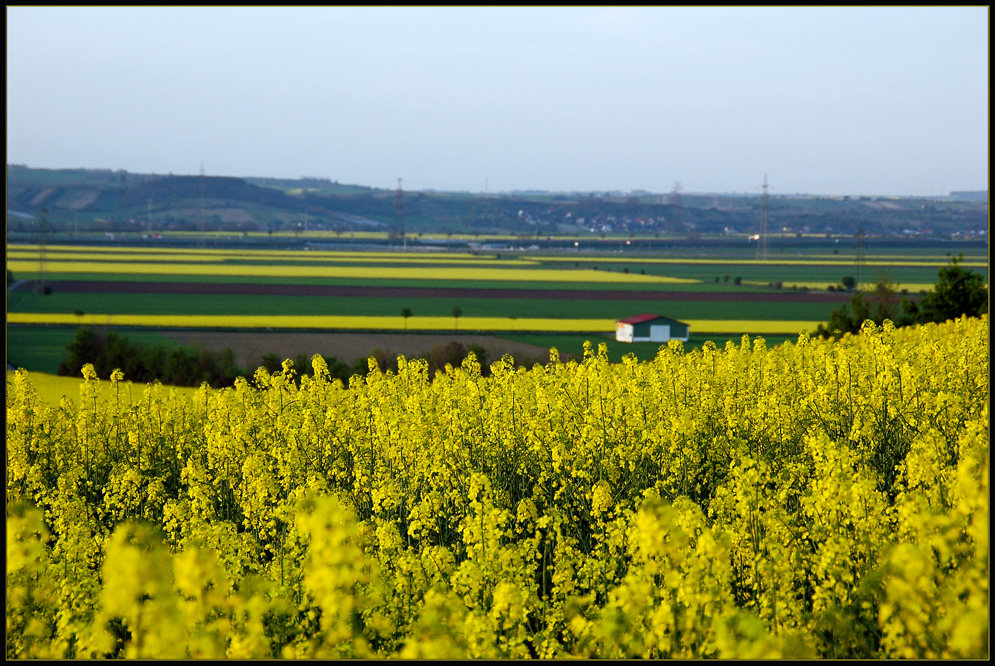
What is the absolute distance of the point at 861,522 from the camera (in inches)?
348

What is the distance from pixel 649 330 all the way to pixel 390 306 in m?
25.3

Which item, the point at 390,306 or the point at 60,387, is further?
the point at 390,306

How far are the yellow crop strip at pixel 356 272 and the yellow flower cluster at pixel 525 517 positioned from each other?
91063 millimetres

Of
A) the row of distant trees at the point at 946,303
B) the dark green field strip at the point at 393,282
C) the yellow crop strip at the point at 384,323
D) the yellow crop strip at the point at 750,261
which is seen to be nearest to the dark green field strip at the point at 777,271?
the yellow crop strip at the point at 750,261

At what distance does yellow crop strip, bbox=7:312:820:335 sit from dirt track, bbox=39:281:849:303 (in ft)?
55.8

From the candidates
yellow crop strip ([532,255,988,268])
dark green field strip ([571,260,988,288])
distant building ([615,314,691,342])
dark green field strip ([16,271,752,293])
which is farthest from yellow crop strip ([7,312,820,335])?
yellow crop strip ([532,255,988,268])

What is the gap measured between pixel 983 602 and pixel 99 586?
776cm

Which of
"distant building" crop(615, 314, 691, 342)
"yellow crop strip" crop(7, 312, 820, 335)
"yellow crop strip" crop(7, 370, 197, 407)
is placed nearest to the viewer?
"yellow crop strip" crop(7, 370, 197, 407)

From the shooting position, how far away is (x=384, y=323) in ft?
215

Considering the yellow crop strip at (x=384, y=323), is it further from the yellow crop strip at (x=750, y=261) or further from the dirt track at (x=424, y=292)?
the yellow crop strip at (x=750, y=261)

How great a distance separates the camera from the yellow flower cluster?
24.2 ft

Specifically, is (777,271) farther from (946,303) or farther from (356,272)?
(946,303)

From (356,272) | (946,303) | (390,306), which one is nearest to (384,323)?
(390,306)

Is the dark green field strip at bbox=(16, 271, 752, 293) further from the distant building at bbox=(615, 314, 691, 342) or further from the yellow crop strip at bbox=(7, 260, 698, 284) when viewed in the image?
the distant building at bbox=(615, 314, 691, 342)
